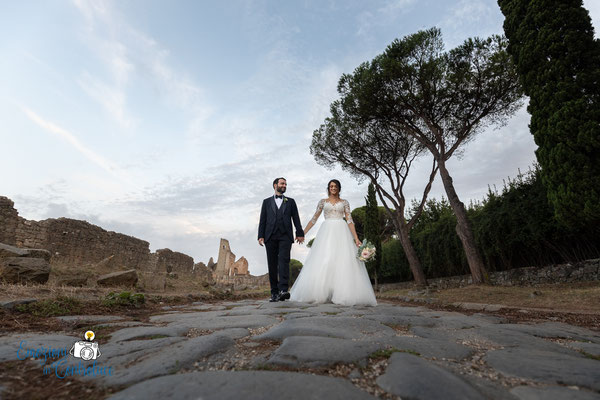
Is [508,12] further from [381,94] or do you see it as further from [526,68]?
[381,94]

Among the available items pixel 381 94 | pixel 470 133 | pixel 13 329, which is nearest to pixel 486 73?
pixel 470 133

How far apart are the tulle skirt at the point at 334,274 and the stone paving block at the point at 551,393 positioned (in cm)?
377

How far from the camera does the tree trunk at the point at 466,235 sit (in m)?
9.32

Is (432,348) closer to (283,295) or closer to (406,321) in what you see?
(406,321)

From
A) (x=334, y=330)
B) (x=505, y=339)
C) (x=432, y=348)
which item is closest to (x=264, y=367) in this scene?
(x=334, y=330)

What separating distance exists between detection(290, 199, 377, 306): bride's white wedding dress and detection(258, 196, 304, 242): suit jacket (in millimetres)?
523

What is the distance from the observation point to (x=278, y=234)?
524 cm

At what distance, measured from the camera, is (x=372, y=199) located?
18.2 m

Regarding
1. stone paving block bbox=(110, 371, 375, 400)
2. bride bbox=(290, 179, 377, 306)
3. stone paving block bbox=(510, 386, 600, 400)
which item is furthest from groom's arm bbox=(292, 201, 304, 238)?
stone paving block bbox=(510, 386, 600, 400)

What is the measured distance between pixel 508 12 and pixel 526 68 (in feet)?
6.07

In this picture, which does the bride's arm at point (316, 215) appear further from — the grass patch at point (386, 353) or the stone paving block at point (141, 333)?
the grass patch at point (386, 353)

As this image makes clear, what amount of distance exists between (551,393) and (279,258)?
4.29 m

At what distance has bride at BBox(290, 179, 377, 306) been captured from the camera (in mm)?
5012

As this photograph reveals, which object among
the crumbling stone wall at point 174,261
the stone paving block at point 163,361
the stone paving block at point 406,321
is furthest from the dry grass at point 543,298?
the crumbling stone wall at point 174,261
